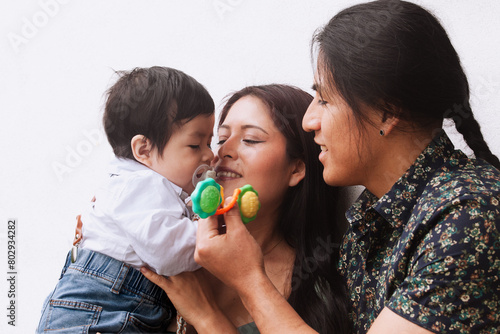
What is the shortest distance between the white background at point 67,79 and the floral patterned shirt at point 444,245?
44.7 inches

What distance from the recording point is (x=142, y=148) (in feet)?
5.59

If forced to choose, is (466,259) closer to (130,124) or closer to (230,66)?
(130,124)

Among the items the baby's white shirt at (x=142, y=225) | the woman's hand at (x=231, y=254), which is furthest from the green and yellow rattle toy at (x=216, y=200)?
the baby's white shirt at (x=142, y=225)

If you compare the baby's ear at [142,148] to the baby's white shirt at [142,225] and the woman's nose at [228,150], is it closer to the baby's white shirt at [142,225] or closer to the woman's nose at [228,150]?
the baby's white shirt at [142,225]

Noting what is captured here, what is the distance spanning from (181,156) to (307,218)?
56cm

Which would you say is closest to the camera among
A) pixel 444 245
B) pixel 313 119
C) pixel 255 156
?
pixel 444 245

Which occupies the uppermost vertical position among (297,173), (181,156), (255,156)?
(181,156)

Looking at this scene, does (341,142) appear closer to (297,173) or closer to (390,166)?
(390,166)

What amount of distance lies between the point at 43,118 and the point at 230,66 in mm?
1159

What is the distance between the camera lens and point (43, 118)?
2.73 meters

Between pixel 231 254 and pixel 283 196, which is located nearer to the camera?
pixel 231 254

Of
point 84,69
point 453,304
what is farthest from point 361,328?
point 84,69

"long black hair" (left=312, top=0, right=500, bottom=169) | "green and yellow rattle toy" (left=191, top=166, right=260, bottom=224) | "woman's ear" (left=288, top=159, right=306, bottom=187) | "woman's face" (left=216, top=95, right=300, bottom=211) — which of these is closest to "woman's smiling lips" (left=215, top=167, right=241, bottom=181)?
"woman's face" (left=216, top=95, right=300, bottom=211)

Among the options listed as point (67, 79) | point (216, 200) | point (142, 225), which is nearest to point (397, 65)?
point (216, 200)
